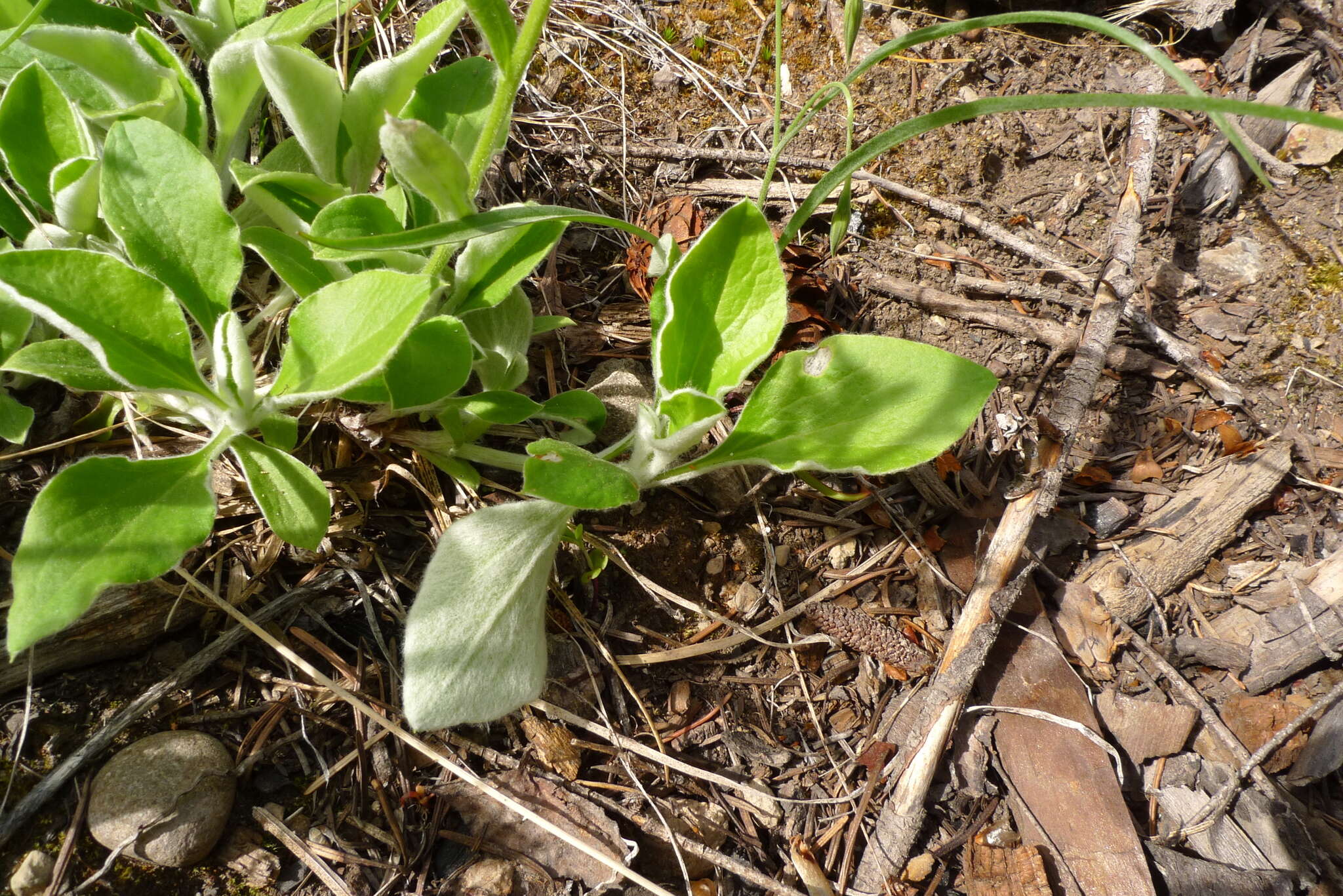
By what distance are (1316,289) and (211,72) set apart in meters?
2.30

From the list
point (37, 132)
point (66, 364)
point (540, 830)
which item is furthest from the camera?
point (540, 830)

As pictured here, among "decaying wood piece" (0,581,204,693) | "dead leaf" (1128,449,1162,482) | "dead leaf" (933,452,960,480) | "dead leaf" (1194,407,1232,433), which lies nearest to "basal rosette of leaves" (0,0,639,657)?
"decaying wood piece" (0,581,204,693)

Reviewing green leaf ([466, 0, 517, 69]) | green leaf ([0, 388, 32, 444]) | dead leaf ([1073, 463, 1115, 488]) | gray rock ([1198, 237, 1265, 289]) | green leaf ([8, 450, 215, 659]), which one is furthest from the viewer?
gray rock ([1198, 237, 1265, 289])

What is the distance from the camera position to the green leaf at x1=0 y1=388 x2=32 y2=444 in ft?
4.09

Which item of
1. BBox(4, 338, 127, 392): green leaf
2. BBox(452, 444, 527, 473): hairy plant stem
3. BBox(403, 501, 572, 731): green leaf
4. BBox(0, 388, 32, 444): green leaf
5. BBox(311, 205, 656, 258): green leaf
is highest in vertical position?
BBox(311, 205, 656, 258): green leaf

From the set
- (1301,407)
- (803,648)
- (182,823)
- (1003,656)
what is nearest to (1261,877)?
(1003,656)

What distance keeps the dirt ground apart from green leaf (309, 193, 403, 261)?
396 millimetres

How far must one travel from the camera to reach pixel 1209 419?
1.78 meters

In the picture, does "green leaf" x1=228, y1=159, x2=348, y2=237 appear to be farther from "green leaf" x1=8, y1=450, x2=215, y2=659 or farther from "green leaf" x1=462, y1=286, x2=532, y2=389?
"green leaf" x1=8, y1=450, x2=215, y2=659

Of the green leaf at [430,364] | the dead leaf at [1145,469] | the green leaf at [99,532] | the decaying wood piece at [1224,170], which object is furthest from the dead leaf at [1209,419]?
the green leaf at [99,532]

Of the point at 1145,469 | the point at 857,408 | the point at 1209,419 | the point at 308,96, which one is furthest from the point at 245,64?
the point at 1209,419

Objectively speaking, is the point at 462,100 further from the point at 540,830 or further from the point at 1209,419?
the point at 1209,419

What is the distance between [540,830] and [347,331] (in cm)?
85

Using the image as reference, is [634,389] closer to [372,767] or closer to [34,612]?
[372,767]
